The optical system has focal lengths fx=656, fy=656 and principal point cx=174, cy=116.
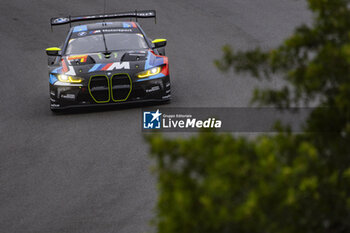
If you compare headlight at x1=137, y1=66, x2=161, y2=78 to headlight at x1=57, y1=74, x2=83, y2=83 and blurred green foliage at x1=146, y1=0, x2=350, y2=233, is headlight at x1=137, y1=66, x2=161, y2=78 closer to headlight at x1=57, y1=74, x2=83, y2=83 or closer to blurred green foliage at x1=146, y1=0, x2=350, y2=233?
headlight at x1=57, y1=74, x2=83, y2=83

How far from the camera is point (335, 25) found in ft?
11.4

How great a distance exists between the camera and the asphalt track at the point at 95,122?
→ 752 centimetres

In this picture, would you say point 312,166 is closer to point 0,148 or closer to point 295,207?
point 295,207

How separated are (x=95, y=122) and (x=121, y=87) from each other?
773 mm

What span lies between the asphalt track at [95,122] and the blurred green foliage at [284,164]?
12.6 feet

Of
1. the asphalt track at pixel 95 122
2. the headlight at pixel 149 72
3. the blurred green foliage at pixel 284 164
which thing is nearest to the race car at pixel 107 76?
the headlight at pixel 149 72

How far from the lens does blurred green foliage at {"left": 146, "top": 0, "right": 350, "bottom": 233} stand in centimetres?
270

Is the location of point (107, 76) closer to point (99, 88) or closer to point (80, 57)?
point (99, 88)

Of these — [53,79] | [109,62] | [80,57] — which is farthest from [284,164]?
[80,57]

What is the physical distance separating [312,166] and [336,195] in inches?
9.7

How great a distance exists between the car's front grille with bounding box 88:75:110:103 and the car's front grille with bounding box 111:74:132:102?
12 cm

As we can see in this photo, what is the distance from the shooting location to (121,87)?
11.4 m

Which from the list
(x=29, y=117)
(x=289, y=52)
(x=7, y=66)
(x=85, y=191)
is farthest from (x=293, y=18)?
(x=289, y=52)

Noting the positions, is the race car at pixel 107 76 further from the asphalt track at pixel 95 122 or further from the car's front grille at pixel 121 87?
the asphalt track at pixel 95 122
